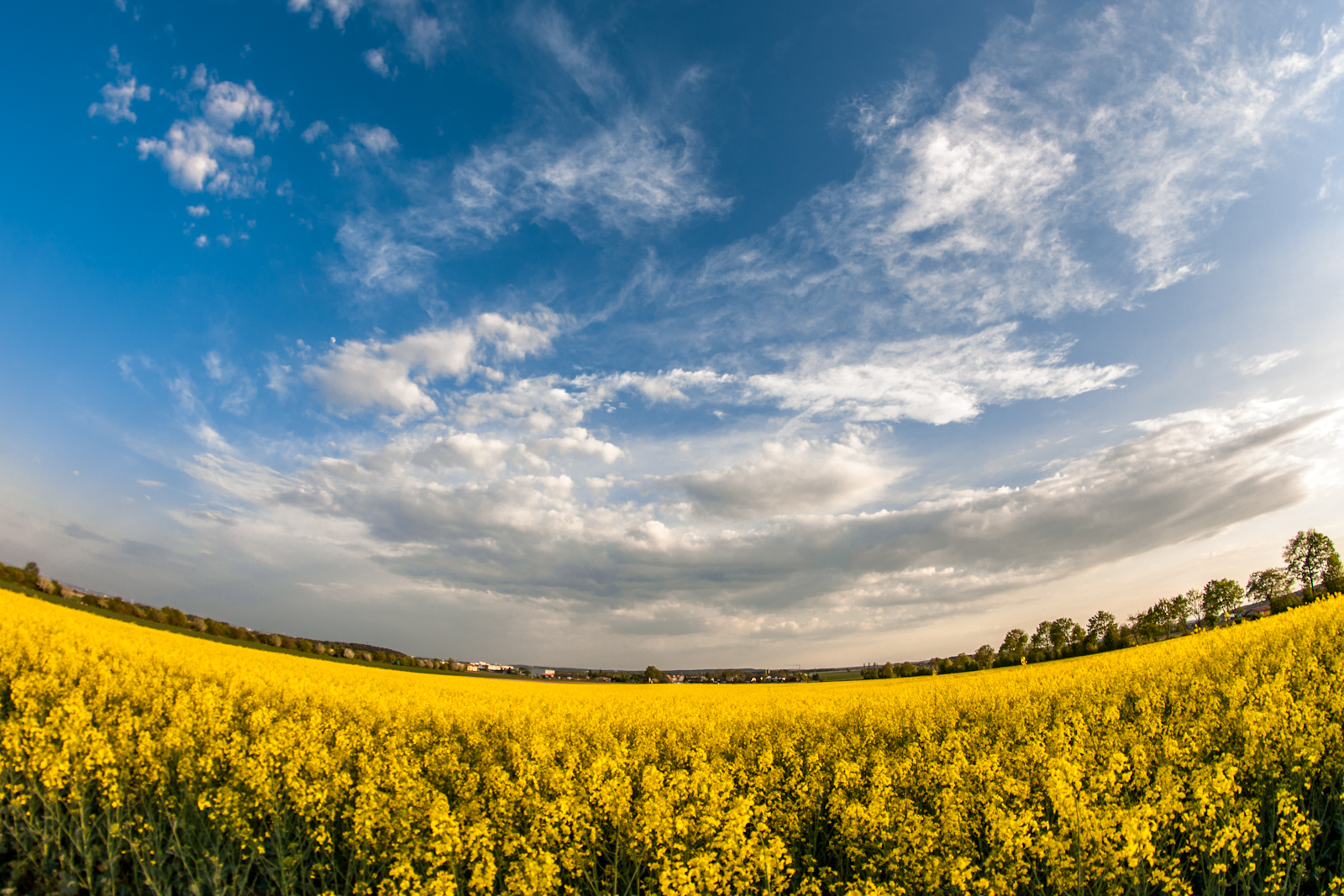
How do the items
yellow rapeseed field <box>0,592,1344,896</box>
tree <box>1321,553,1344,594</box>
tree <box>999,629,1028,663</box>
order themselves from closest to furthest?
yellow rapeseed field <box>0,592,1344,896</box> < tree <box>1321,553,1344,594</box> < tree <box>999,629,1028,663</box>

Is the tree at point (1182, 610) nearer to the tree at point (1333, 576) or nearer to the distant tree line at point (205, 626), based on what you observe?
the tree at point (1333, 576)

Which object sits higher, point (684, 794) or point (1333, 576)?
point (1333, 576)

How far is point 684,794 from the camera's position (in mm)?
10484

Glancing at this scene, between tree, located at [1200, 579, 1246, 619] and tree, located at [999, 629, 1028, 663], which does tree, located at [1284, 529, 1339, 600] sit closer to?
tree, located at [1200, 579, 1246, 619]

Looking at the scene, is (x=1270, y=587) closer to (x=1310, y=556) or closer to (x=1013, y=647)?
(x=1310, y=556)

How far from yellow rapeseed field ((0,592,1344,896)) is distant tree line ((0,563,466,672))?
85.6 metres

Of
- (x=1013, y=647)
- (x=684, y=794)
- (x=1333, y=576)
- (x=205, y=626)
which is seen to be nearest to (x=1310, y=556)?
(x=1333, y=576)

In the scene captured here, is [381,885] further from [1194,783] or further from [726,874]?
[1194,783]

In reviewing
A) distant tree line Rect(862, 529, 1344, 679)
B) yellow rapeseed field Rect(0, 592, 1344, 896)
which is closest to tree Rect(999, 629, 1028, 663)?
distant tree line Rect(862, 529, 1344, 679)

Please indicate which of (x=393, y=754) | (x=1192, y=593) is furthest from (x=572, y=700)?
(x=1192, y=593)

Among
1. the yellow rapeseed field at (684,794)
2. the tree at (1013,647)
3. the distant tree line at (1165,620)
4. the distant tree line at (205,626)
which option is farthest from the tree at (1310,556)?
the distant tree line at (205,626)

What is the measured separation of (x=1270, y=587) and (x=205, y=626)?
575 ft

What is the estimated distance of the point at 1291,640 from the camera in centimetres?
2327

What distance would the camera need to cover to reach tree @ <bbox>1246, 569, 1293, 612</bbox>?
87.0 m
